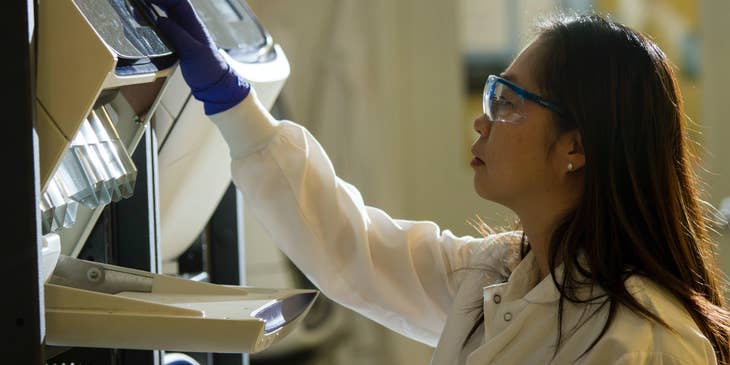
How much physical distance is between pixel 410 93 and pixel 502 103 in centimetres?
179

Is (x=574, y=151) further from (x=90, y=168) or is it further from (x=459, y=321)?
(x=90, y=168)

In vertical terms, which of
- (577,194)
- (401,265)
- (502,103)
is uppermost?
(502,103)

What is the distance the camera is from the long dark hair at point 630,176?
1318 mm

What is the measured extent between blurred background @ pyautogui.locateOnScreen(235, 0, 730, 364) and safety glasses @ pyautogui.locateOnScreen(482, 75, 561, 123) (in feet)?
5.67

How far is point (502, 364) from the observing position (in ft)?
4.37

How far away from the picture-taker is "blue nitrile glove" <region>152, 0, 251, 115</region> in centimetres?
130

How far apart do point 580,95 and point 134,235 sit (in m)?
0.66

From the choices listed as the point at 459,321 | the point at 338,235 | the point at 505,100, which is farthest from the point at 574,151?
the point at 338,235

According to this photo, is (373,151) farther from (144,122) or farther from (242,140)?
(144,122)

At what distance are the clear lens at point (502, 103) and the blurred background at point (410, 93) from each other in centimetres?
173

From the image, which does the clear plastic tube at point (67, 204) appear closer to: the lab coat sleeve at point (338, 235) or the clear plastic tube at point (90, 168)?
the clear plastic tube at point (90, 168)

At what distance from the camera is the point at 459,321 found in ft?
4.81

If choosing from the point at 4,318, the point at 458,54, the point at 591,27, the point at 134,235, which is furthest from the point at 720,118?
the point at 4,318

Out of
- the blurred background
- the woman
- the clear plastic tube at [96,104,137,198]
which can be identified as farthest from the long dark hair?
the blurred background
